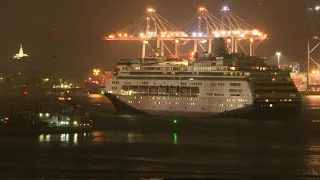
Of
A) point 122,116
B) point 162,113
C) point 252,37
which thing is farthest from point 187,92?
point 252,37

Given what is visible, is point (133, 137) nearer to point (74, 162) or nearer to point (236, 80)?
point (74, 162)

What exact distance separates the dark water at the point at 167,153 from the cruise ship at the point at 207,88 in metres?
3.92

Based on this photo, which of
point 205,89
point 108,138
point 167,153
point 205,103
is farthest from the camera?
point 205,89

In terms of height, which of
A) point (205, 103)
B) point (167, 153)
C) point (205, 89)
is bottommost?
point (167, 153)

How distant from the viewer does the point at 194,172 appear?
67.7ft

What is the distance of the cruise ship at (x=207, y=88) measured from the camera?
42.0 m

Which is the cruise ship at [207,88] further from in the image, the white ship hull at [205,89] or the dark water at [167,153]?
the dark water at [167,153]

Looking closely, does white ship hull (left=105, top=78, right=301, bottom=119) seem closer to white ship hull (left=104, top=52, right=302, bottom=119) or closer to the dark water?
white ship hull (left=104, top=52, right=302, bottom=119)

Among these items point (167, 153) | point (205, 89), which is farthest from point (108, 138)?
point (205, 89)

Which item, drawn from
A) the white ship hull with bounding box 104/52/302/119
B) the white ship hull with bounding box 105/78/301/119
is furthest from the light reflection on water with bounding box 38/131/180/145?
the white ship hull with bounding box 104/52/302/119

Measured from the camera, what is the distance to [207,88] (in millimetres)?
43844

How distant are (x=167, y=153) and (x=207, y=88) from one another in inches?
741

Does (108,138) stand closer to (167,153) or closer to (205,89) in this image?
(167,153)

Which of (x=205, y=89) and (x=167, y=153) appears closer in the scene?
(x=167, y=153)
